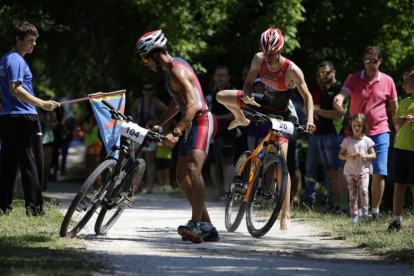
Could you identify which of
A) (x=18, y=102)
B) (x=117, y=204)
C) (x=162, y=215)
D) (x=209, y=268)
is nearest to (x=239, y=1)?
(x=162, y=215)

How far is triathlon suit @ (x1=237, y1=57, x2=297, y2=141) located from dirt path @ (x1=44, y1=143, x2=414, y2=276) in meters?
1.32

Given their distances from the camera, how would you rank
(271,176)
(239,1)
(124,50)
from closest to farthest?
(271,176), (239,1), (124,50)

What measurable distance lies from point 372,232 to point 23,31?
440cm

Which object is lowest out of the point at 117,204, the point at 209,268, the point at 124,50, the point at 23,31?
the point at 209,268

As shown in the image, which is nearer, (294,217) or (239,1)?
(294,217)

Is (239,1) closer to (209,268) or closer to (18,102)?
(18,102)

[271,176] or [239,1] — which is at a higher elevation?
[239,1]

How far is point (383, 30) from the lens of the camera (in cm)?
1605

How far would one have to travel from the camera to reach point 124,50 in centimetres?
1652

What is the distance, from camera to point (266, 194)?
8.20 metres

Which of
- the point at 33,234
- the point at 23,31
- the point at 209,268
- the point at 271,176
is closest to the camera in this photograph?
the point at 209,268

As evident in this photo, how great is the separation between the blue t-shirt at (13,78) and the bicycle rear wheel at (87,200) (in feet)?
6.42

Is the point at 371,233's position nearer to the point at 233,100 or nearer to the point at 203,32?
the point at 233,100

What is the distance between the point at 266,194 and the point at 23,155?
2.86 meters
